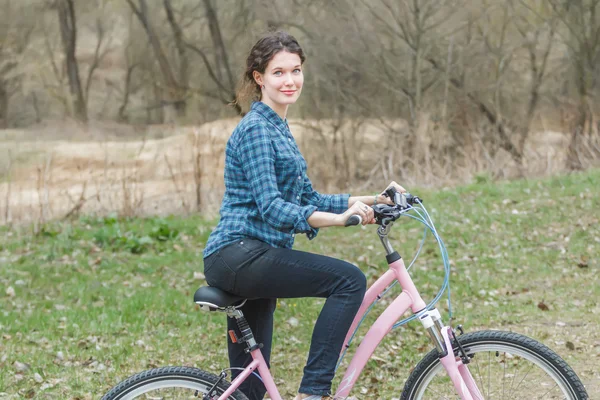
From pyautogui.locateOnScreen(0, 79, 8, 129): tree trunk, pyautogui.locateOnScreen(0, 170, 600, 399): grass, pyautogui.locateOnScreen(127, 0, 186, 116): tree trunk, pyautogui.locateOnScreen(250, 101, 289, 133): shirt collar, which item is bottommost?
pyautogui.locateOnScreen(0, 170, 600, 399): grass

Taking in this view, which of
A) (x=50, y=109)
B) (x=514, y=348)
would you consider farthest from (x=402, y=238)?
(x=50, y=109)

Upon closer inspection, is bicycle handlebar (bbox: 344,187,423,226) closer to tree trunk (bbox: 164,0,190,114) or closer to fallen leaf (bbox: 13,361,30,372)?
fallen leaf (bbox: 13,361,30,372)

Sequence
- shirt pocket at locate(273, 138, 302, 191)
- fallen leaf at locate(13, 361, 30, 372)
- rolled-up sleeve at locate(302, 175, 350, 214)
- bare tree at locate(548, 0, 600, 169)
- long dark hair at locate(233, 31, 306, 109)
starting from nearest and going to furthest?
1. shirt pocket at locate(273, 138, 302, 191)
2. long dark hair at locate(233, 31, 306, 109)
3. rolled-up sleeve at locate(302, 175, 350, 214)
4. fallen leaf at locate(13, 361, 30, 372)
5. bare tree at locate(548, 0, 600, 169)

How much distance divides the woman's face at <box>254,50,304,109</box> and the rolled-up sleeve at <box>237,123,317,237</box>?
0.20 meters

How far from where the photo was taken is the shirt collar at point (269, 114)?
10.9 ft

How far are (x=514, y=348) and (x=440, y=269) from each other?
15.0 ft

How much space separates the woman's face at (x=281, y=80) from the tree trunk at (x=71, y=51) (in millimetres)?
14756

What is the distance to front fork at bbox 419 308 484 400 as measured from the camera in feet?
10.5

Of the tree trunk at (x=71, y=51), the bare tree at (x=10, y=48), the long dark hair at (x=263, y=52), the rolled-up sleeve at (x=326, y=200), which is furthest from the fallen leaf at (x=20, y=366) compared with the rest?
the tree trunk at (x=71, y=51)

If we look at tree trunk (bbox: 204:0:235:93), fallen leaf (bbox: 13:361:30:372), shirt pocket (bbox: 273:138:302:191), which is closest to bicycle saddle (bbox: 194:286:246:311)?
shirt pocket (bbox: 273:138:302:191)

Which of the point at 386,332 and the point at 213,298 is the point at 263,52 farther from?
the point at 386,332

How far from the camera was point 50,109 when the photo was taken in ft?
56.4

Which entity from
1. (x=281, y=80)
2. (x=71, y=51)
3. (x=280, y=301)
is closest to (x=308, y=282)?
(x=281, y=80)

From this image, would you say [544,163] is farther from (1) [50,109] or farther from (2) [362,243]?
(1) [50,109]
